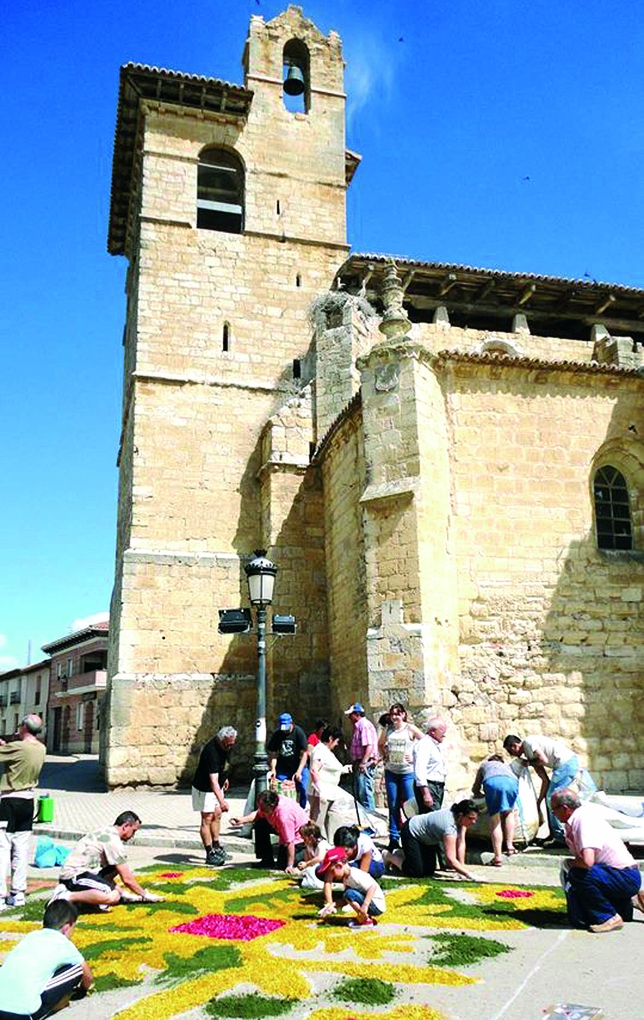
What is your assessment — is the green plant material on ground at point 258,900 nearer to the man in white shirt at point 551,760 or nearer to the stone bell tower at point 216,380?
the man in white shirt at point 551,760

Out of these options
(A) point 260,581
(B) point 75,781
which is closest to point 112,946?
(A) point 260,581

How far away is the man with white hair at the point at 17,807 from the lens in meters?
6.27

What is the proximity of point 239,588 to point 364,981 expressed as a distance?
1249cm

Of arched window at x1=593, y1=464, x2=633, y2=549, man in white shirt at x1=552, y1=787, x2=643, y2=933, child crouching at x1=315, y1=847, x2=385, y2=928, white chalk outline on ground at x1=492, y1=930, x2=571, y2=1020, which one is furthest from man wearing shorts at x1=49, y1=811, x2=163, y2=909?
arched window at x1=593, y1=464, x2=633, y2=549

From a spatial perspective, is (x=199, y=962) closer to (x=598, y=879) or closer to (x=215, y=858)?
(x=598, y=879)

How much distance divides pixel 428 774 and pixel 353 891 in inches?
94.4

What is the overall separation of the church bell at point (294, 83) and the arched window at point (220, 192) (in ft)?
10.7

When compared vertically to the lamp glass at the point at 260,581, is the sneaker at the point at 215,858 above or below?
below

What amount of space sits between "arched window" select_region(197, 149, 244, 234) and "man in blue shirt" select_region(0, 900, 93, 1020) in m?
18.4

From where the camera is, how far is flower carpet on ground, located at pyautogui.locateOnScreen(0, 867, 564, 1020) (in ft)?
13.0

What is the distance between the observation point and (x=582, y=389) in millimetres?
12328

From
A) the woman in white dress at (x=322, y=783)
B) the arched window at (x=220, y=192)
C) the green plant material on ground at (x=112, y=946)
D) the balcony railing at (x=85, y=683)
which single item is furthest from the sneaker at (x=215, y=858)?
the balcony railing at (x=85, y=683)

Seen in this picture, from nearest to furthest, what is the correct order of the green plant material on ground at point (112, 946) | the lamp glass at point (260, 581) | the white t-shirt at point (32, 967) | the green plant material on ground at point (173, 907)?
the white t-shirt at point (32, 967)
the green plant material on ground at point (112, 946)
the green plant material on ground at point (173, 907)
the lamp glass at point (260, 581)

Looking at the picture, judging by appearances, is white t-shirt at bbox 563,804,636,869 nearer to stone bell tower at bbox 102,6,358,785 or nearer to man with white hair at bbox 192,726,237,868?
man with white hair at bbox 192,726,237,868
